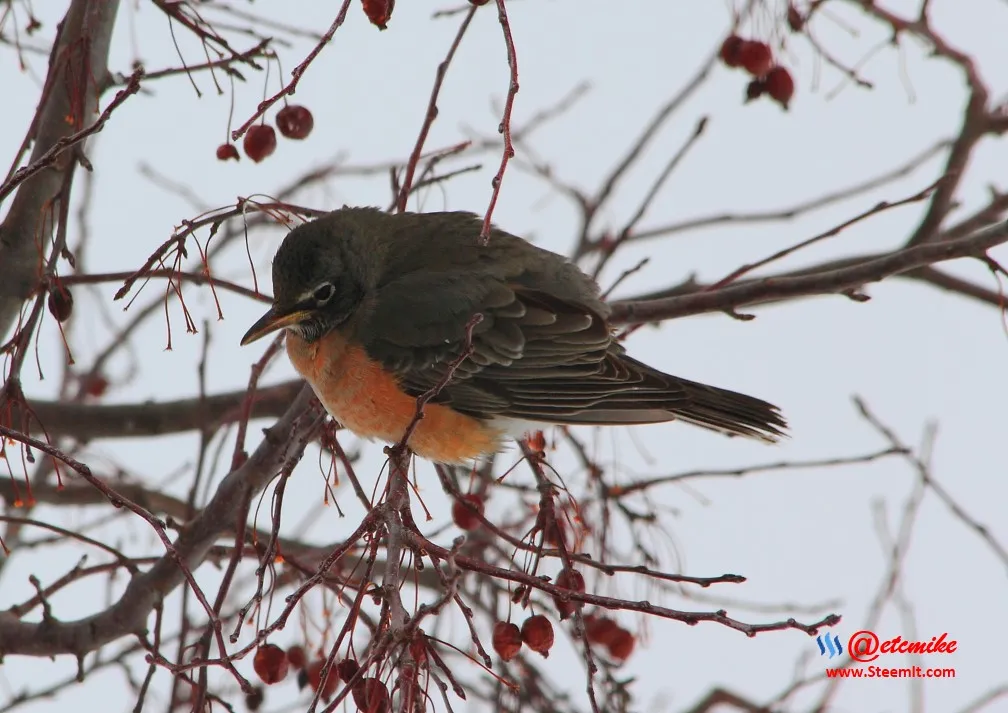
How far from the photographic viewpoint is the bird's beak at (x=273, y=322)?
372 centimetres

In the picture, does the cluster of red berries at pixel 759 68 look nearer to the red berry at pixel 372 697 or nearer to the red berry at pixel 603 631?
the red berry at pixel 603 631

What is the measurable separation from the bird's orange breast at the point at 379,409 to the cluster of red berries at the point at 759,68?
1.85m

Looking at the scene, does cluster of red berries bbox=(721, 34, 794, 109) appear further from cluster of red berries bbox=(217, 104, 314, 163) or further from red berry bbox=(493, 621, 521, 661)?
red berry bbox=(493, 621, 521, 661)

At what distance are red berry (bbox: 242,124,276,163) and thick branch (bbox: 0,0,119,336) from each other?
51 centimetres

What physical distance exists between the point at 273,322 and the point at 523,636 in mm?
1677

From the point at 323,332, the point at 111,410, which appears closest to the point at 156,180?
the point at 111,410

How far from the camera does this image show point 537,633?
2781 millimetres

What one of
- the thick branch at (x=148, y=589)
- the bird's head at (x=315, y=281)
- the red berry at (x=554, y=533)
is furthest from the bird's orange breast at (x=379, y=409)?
the red berry at (x=554, y=533)

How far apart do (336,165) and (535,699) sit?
2.96 metres

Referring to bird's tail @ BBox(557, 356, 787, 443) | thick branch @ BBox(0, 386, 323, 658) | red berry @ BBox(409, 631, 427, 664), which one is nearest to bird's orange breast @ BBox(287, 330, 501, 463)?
bird's tail @ BBox(557, 356, 787, 443)

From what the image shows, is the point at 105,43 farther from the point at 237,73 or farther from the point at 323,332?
the point at 323,332

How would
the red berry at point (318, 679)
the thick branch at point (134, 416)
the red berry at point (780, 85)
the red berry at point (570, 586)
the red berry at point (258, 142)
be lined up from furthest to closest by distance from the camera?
the thick branch at point (134, 416) → the red berry at point (780, 85) → the red berry at point (258, 142) → the red berry at point (318, 679) → the red berry at point (570, 586)

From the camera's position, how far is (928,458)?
5.10m

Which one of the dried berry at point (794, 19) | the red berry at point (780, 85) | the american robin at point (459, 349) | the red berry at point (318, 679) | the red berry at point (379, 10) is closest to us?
the red berry at point (379, 10)
